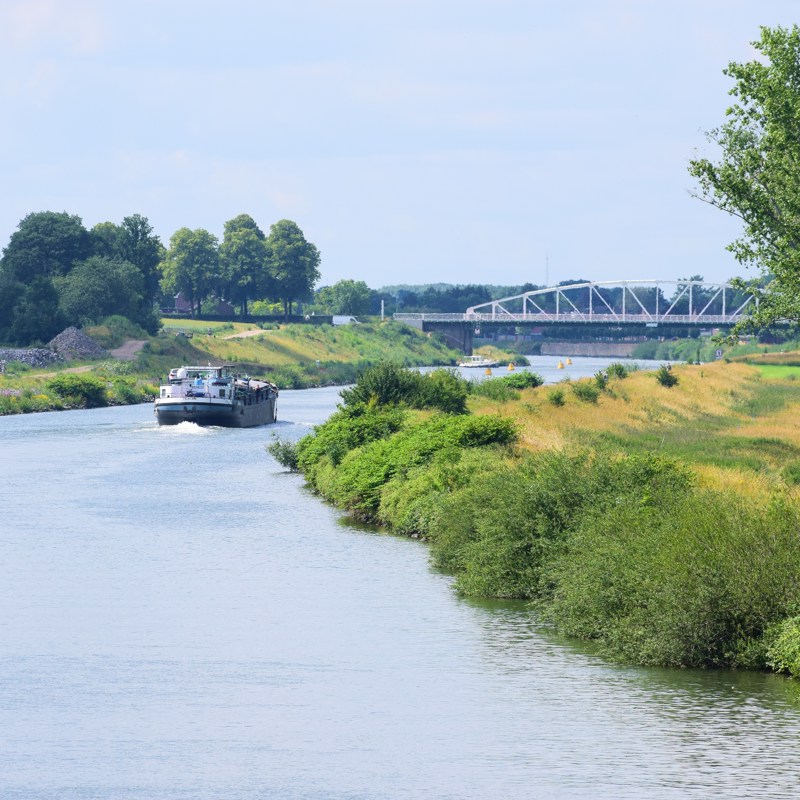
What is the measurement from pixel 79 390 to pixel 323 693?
318 feet

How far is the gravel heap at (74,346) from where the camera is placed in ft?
476

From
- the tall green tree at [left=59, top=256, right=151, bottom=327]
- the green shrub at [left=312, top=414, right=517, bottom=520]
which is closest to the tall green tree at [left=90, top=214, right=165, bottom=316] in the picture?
the tall green tree at [left=59, top=256, right=151, bottom=327]

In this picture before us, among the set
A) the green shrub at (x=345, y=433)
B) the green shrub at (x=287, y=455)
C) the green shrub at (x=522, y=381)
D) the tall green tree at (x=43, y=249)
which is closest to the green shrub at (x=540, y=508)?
the green shrub at (x=345, y=433)

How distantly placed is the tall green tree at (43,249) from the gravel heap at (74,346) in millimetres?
22111

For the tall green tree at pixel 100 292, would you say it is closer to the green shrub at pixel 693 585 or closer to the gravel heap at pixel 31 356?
the gravel heap at pixel 31 356

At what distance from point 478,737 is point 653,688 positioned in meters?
4.07

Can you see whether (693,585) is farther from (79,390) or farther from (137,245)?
(137,245)

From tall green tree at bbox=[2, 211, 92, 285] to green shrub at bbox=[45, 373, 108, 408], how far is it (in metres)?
50.6

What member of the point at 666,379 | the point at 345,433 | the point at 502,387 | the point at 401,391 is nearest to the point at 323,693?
the point at 345,433

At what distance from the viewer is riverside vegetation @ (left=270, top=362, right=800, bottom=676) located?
26.2 metres

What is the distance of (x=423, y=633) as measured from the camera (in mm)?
30797

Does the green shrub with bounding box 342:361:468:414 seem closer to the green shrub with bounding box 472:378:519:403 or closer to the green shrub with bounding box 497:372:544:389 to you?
the green shrub with bounding box 472:378:519:403

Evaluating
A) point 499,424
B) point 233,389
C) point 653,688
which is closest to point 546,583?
point 653,688

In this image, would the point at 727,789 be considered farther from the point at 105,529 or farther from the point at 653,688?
the point at 105,529
